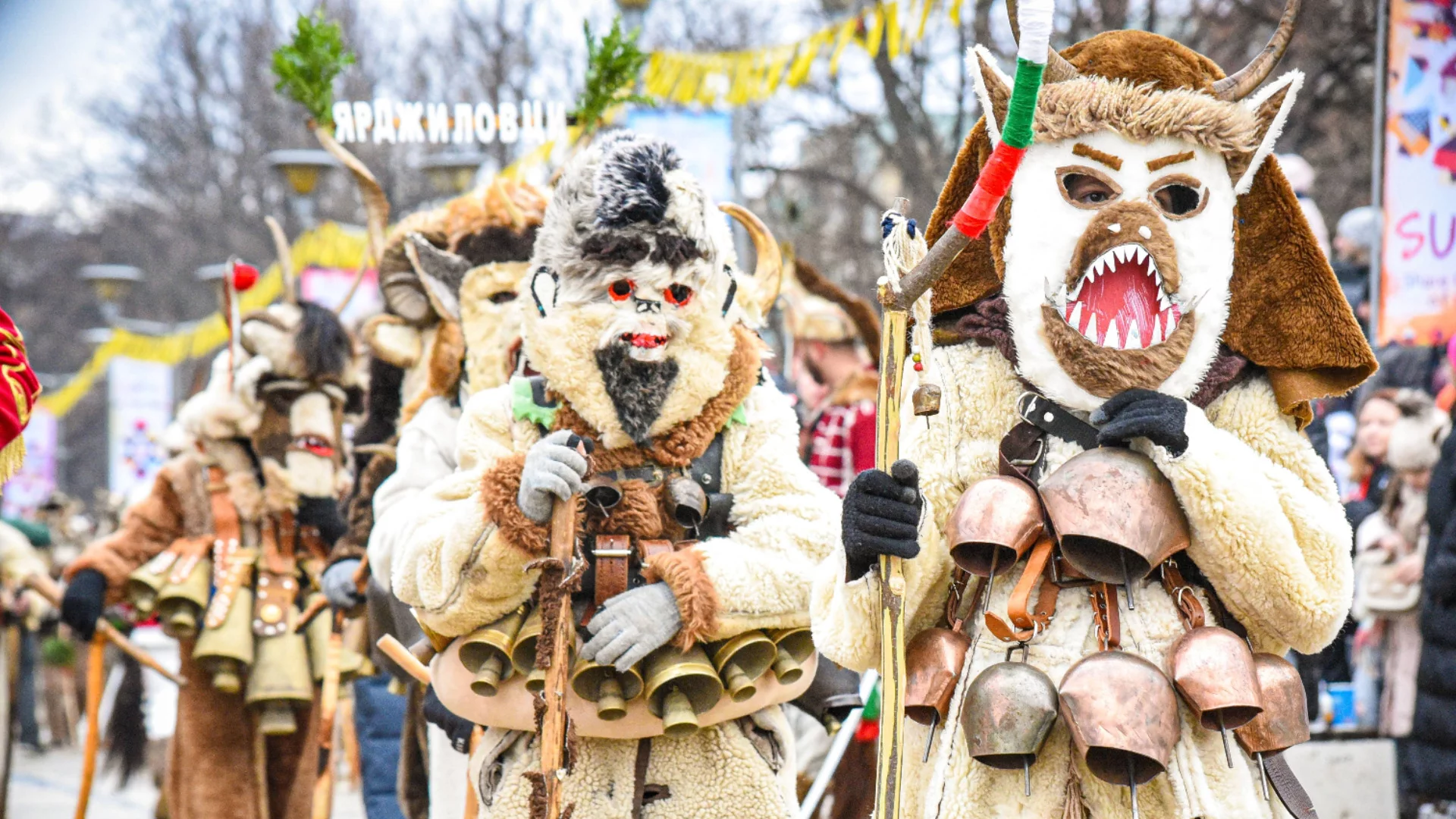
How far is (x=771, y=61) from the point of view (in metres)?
10.6

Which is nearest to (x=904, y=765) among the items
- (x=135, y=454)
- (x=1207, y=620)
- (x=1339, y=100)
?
(x=1207, y=620)

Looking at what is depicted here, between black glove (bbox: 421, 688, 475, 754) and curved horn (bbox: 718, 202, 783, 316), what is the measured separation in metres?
1.35

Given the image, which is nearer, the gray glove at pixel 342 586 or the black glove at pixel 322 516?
the gray glove at pixel 342 586

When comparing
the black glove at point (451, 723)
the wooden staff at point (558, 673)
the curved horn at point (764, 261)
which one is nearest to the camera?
the wooden staff at point (558, 673)

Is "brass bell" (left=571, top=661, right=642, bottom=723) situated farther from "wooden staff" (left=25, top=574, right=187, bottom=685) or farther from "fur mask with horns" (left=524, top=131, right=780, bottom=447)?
"wooden staff" (left=25, top=574, right=187, bottom=685)

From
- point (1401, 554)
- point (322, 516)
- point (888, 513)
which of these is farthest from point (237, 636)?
point (1401, 554)

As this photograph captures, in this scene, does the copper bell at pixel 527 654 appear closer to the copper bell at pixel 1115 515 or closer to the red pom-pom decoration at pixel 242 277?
the copper bell at pixel 1115 515

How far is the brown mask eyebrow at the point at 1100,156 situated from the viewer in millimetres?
3199

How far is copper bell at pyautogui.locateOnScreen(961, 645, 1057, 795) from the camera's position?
3.01 m

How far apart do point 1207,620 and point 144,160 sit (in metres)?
25.4

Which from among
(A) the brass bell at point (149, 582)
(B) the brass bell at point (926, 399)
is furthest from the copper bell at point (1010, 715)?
(A) the brass bell at point (149, 582)

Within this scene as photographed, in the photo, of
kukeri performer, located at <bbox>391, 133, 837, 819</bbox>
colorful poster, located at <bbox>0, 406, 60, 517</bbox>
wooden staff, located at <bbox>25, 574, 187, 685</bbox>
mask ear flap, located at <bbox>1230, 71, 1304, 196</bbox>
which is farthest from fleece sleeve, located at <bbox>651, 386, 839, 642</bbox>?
colorful poster, located at <bbox>0, 406, 60, 517</bbox>

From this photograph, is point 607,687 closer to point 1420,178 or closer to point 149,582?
point 149,582

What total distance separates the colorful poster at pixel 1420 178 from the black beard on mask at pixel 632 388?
4.66m
